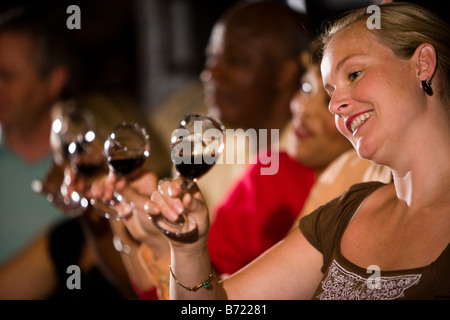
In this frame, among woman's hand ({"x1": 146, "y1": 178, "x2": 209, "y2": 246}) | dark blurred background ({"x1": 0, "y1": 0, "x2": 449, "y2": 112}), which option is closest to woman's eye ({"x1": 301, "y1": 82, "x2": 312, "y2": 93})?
woman's hand ({"x1": 146, "y1": 178, "x2": 209, "y2": 246})

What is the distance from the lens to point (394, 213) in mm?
1246

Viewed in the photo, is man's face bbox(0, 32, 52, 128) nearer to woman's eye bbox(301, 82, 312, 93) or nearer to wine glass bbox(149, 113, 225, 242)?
woman's eye bbox(301, 82, 312, 93)

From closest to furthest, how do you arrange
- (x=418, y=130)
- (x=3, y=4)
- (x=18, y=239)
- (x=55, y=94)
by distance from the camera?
(x=418, y=130)
(x=18, y=239)
(x=55, y=94)
(x=3, y=4)

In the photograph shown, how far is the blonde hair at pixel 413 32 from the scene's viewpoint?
1203mm

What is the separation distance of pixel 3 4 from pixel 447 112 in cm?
273

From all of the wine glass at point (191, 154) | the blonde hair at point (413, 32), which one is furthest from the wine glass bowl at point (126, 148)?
the blonde hair at point (413, 32)

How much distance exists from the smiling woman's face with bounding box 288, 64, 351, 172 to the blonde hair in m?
0.55

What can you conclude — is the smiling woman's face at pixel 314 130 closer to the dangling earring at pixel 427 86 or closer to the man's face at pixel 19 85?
the dangling earring at pixel 427 86

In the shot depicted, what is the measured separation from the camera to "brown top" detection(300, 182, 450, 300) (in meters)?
1.12

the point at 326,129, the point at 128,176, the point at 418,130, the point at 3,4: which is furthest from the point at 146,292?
the point at 3,4

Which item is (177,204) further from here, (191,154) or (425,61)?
(425,61)

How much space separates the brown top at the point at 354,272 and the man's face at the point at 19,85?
5.41ft
